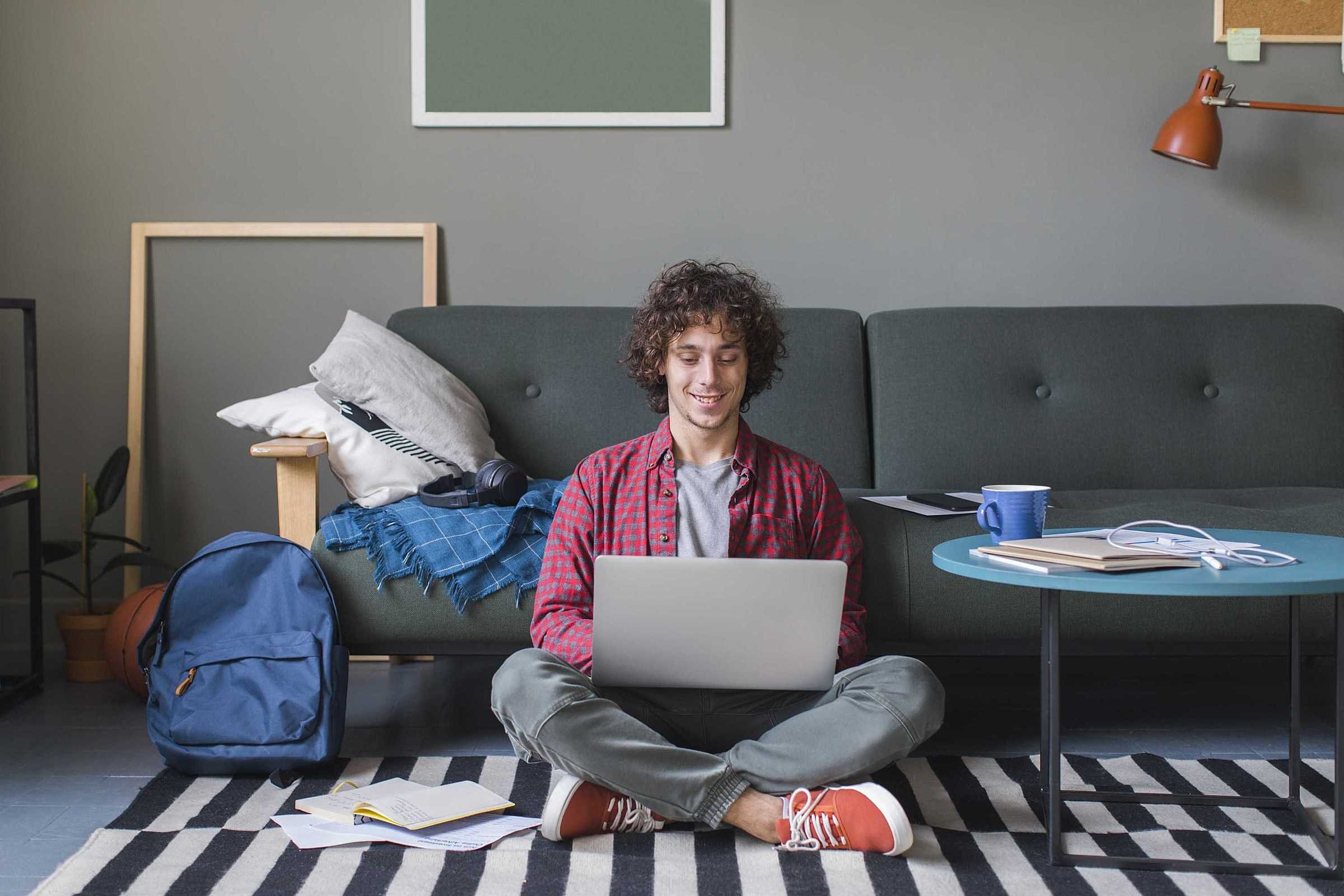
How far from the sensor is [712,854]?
164 centimetres

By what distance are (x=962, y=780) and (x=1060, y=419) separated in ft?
3.61

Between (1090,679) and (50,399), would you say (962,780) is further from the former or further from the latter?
(50,399)

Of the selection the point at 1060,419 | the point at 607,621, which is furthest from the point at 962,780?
the point at 1060,419

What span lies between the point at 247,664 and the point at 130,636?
0.72 m

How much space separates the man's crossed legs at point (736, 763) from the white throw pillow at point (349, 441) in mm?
740

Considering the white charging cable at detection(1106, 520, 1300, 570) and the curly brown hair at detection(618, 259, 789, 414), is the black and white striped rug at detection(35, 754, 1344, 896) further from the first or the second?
the curly brown hair at detection(618, 259, 789, 414)

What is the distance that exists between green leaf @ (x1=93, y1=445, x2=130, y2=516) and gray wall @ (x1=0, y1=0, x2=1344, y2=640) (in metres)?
0.26

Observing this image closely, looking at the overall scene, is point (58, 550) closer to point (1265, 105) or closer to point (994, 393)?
point (994, 393)

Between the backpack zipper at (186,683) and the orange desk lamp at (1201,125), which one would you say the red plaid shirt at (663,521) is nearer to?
the backpack zipper at (186,683)

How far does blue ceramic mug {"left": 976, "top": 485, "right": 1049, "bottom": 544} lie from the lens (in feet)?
5.62

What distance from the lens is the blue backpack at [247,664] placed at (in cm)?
196

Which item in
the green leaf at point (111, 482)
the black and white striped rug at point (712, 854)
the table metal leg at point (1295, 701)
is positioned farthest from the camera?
the green leaf at point (111, 482)

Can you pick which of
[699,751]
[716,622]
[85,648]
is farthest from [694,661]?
[85,648]

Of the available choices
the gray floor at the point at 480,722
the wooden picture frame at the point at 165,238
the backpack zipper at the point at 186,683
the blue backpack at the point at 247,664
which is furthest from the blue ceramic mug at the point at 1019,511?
the wooden picture frame at the point at 165,238
